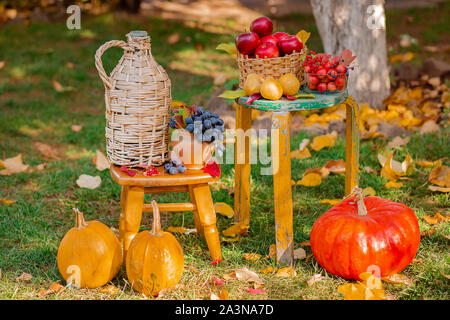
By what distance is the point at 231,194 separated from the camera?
368 cm

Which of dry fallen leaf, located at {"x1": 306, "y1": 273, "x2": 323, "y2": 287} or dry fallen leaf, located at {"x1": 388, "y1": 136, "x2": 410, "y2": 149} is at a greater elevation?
dry fallen leaf, located at {"x1": 388, "y1": 136, "x2": 410, "y2": 149}

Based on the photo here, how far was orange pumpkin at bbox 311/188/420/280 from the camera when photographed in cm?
251

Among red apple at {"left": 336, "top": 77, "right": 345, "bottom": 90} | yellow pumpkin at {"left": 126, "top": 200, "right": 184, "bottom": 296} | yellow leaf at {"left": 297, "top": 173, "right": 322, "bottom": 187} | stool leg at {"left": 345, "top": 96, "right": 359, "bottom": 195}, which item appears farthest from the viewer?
yellow leaf at {"left": 297, "top": 173, "right": 322, "bottom": 187}

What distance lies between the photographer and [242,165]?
315cm

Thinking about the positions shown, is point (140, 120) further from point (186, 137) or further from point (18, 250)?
point (18, 250)

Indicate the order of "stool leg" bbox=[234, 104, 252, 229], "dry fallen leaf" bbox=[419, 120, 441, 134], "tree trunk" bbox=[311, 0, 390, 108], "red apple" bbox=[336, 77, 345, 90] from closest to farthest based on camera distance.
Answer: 1. "red apple" bbox=[336, 77, 345, 90]
2. "stool leg" bbox=[234, 104, 252, 229]
3. "dry fallen leaf" bbox=[419, 120, 441, 134]
4. "tree trunk" bbox=[311, 0, 390, 108]

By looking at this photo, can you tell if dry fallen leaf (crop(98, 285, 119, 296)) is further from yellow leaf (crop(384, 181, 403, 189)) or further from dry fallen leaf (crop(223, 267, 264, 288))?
yellow leaf (crop(384, 181, 403, 189))

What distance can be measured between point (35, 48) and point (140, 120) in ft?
15.3

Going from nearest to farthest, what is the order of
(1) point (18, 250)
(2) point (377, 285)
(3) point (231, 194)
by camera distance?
(2) point (377, 285) → (1) point (18, 250) → (3) point (231, 194)

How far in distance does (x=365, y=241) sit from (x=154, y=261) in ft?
3.09

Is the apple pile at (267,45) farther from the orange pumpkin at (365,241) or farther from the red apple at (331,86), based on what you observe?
the orange pumpkin at (365,241)

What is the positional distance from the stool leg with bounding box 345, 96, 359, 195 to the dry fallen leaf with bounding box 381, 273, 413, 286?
651mm

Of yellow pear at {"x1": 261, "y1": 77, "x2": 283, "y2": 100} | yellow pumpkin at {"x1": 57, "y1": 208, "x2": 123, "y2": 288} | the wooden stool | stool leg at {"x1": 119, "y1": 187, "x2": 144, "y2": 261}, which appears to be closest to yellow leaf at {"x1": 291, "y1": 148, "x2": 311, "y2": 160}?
the wooden stool

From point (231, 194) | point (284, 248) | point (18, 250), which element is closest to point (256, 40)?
point (284, 248)
